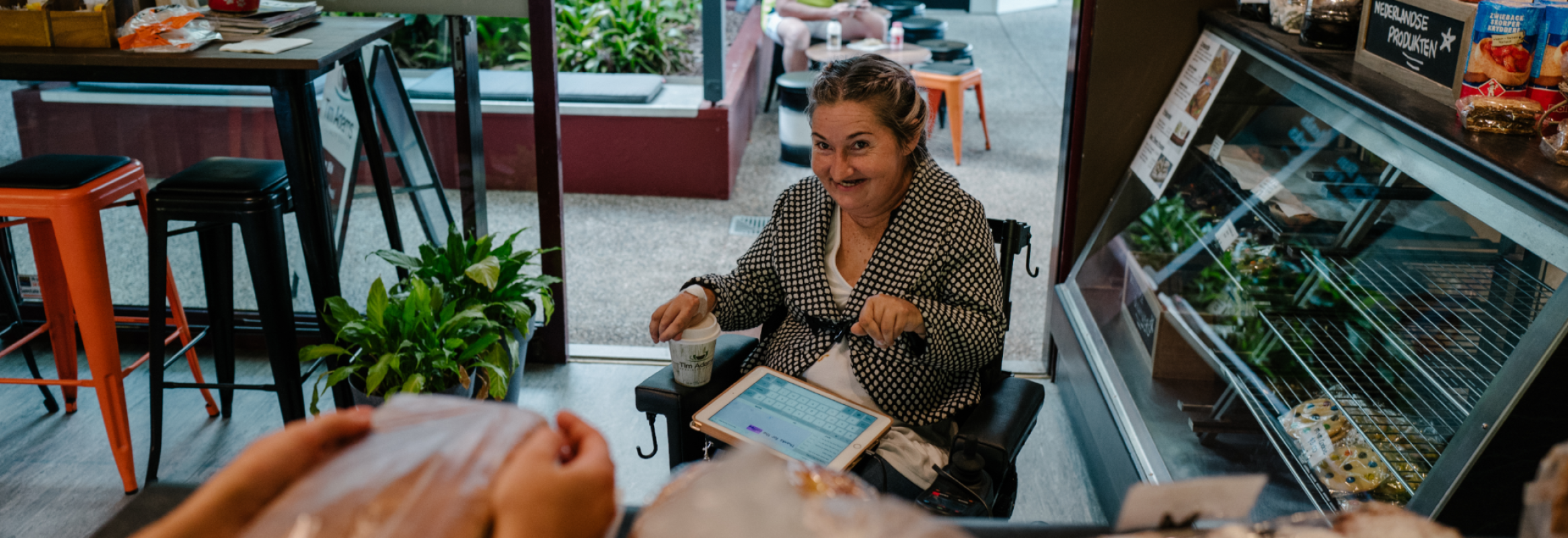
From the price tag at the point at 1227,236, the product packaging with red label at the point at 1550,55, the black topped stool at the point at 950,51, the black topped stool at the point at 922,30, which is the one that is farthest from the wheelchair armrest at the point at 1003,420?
the black topped stool at the point at 922,30

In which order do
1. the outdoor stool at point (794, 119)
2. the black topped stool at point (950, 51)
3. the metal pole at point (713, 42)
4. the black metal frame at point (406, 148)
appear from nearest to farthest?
1. the black metal frame at point (406, 148)
2. the metal pole at point (713, 42)
3. the outdoor stool at point (794, 119)
4. the black topped stool at point (950, 51)

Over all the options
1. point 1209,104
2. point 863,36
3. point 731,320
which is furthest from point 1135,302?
point 863,36

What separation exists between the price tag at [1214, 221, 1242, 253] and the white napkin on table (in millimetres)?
2215

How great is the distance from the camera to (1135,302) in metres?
2.79

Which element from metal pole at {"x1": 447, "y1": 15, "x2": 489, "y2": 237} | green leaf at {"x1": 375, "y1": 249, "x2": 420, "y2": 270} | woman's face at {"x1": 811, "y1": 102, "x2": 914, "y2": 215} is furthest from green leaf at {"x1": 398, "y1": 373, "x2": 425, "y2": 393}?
woman's face at {"x1": 811, "y1": 102, "x2": 914, "y2": 215}

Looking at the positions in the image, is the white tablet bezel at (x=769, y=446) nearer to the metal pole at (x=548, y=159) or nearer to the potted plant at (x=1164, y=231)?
the potted plant at (x=1164, y=231)

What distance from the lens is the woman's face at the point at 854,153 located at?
1.99m

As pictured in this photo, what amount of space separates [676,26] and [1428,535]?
5.85 meters

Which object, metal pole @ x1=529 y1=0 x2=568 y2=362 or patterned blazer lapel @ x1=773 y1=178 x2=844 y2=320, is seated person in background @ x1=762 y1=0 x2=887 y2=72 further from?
Result: patterned blazer lapel @ x1=773 y1=178 x2=844 y2=320

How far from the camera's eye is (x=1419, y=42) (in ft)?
6.22

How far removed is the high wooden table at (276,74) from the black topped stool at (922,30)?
561cm

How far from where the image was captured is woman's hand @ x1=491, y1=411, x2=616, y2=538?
66cm

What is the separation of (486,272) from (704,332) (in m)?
1.03

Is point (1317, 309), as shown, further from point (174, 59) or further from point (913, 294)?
point (174, 59)
